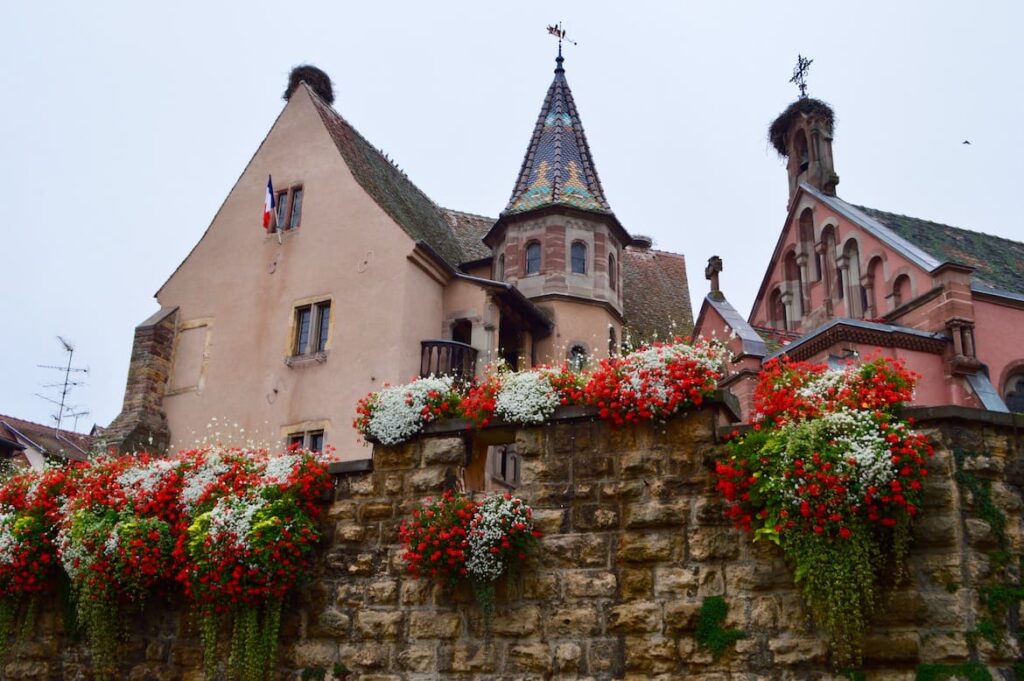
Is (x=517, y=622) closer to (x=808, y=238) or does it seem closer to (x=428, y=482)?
(x=428, y=482)

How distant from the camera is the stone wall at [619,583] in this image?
758 cm

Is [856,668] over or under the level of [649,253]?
under

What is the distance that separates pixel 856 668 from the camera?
748 centimetres

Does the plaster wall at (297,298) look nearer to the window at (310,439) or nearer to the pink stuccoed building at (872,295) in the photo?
the window at (310,439)

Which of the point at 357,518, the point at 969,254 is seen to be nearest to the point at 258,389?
the point at 357,518

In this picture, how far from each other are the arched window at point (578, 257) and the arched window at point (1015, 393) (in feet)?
33.3

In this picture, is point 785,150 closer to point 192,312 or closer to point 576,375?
point 192,312

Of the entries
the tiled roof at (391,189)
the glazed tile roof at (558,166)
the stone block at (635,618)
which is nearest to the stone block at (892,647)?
the stone block at (635,618)

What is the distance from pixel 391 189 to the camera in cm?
2481

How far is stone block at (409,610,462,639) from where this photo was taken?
905cm

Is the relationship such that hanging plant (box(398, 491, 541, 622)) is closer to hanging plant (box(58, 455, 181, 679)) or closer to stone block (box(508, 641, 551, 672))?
stone block (box(508, 641, 551, 672))

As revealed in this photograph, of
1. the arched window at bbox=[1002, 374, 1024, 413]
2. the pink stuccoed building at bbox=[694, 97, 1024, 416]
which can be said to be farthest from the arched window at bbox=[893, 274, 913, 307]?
the arched window at bbox=[1002, 374, 1024, 413]

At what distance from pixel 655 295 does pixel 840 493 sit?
23.5 metres

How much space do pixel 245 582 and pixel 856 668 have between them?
5.64m
